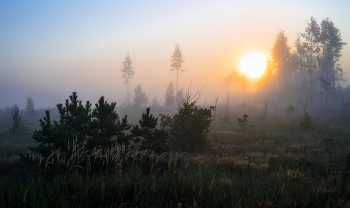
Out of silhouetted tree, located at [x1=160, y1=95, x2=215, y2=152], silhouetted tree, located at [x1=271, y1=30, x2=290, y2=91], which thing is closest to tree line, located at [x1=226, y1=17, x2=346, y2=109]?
silhouetted tree, located at [x1=271, y1=30, x2=290, y2=91]

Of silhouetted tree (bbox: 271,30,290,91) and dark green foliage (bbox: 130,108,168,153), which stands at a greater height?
silhouetted tree (bbox: 271,30,290,91)

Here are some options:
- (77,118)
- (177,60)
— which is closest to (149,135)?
(77,118)

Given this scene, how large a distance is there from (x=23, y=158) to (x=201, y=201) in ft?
20.4

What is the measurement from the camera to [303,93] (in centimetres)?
5334

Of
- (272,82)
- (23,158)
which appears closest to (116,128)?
(23,158)

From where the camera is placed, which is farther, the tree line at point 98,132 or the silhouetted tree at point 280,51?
the silhouetted tree at point 280,51

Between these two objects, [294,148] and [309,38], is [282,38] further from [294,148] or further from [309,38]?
[294,148]

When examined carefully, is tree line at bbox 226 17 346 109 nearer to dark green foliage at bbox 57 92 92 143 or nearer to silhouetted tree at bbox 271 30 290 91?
silhouetted tree at bbox 271 30 290 91

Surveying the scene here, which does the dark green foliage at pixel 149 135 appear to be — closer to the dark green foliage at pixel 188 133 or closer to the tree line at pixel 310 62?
the dark green foliage at pixel 188 133

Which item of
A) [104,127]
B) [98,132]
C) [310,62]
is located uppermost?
[310,62]

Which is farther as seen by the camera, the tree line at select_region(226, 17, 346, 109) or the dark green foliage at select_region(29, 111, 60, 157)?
the tree line at select_region(226, 17, 346, 109)

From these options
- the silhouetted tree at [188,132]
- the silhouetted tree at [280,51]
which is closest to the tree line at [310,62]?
the silhouetted tree at [280,51]

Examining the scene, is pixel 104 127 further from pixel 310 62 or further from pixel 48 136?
pixel 310 62

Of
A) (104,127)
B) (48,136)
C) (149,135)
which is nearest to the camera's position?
(48,136)
